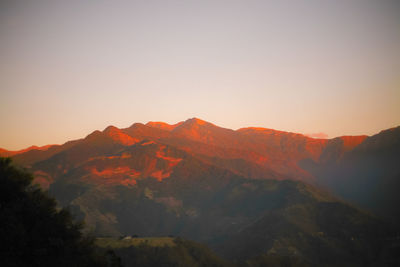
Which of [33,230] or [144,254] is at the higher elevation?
[33,230]

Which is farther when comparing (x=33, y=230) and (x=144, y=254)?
(x=144, y=254)

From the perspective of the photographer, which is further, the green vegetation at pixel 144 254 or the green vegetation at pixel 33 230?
the green vegetation at pixel 144 254

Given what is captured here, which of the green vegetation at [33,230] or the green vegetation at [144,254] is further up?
the green vegetation at [33,230]

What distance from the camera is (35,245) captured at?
43531 mm

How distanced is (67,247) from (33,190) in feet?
39.7

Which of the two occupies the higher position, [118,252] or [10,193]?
[10,193]

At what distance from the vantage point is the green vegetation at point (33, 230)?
4172cm

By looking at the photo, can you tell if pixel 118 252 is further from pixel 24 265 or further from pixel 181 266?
pixel 24 265

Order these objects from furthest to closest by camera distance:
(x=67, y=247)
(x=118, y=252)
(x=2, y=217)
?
(x=118, y=252) < (x=67, y=247) < (x=2, y=217)

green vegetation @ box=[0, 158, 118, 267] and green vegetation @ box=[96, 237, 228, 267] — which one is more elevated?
green vegetation @ box=[0, 158, 118, 267]

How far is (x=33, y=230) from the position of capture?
44875mm

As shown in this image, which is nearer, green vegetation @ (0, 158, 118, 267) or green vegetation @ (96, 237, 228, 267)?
green vegetation @ (0, 158, 118, 267)

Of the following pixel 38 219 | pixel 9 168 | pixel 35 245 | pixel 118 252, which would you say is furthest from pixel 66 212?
pixel 118 252

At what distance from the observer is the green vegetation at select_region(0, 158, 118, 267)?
41.7 m
